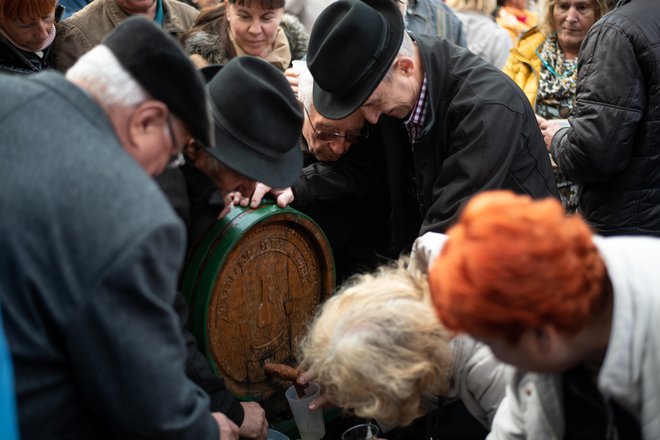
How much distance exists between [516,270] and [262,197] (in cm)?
162

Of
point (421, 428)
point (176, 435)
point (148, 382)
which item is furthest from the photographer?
point (421, 428)

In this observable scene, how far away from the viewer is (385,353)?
2209 millimetres

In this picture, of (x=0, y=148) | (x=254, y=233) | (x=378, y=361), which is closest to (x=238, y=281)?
(x=254, y=233)

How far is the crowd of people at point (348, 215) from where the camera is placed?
1.58 meters

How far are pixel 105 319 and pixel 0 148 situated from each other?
0.44m

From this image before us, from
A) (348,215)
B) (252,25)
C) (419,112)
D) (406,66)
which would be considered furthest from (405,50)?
(252,25)

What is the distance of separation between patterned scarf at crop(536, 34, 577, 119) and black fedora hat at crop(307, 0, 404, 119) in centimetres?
204

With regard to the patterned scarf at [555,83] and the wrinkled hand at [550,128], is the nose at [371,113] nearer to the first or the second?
the wrinkled hand at [550,128]

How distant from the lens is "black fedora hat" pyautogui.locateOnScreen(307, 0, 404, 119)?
9.44 ft

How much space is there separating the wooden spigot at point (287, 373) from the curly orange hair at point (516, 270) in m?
1.38

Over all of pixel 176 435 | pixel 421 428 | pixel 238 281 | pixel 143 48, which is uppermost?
pixel 143 48

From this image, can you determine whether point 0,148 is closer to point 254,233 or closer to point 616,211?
point 254,233

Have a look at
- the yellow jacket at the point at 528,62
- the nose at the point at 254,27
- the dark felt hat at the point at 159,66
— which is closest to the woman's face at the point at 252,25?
the nose at the point at 254,27

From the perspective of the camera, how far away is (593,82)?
3.53m
